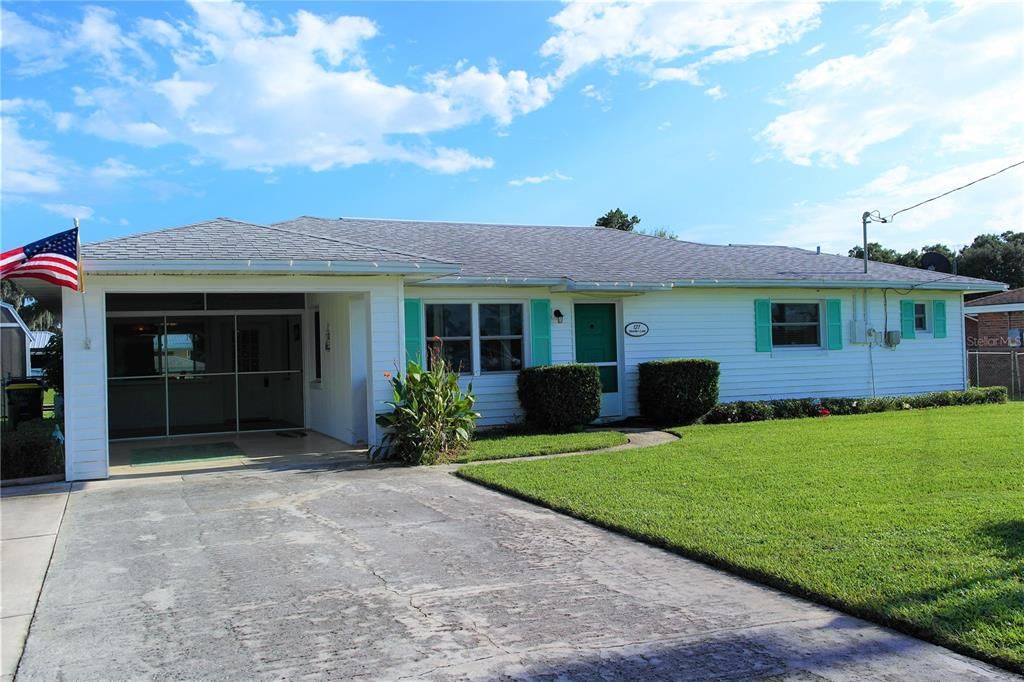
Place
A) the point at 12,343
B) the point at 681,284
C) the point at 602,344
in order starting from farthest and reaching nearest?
1. the point at 12,343
2. the point at 681,284
3. the point at 602,344

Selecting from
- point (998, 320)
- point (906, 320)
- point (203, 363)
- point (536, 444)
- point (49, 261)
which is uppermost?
point (49, 261)

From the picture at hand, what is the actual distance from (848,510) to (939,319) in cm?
1392

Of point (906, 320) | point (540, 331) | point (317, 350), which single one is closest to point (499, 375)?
point (540, 331)

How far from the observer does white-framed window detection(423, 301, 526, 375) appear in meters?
13.8

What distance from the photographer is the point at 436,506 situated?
8.16 m

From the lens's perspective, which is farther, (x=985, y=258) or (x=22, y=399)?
(x=985, y=258)

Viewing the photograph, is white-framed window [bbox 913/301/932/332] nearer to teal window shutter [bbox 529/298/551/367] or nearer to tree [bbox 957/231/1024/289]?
teal window shutter [bbox 529/298/551/367]

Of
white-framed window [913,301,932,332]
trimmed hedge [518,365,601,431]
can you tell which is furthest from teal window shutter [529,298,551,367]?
white-framed window [913,301,932,332]

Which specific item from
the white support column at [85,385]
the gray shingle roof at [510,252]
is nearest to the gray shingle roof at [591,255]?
the gray shingle roof at [510,252]

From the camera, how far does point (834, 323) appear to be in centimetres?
1727

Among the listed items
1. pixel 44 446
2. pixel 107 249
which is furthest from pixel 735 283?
pixel 44 446

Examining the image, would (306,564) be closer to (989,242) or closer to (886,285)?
(886,285)

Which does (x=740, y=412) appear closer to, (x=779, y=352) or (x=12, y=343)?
(x=779, y=352)

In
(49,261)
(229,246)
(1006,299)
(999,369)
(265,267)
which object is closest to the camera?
(49,261)
